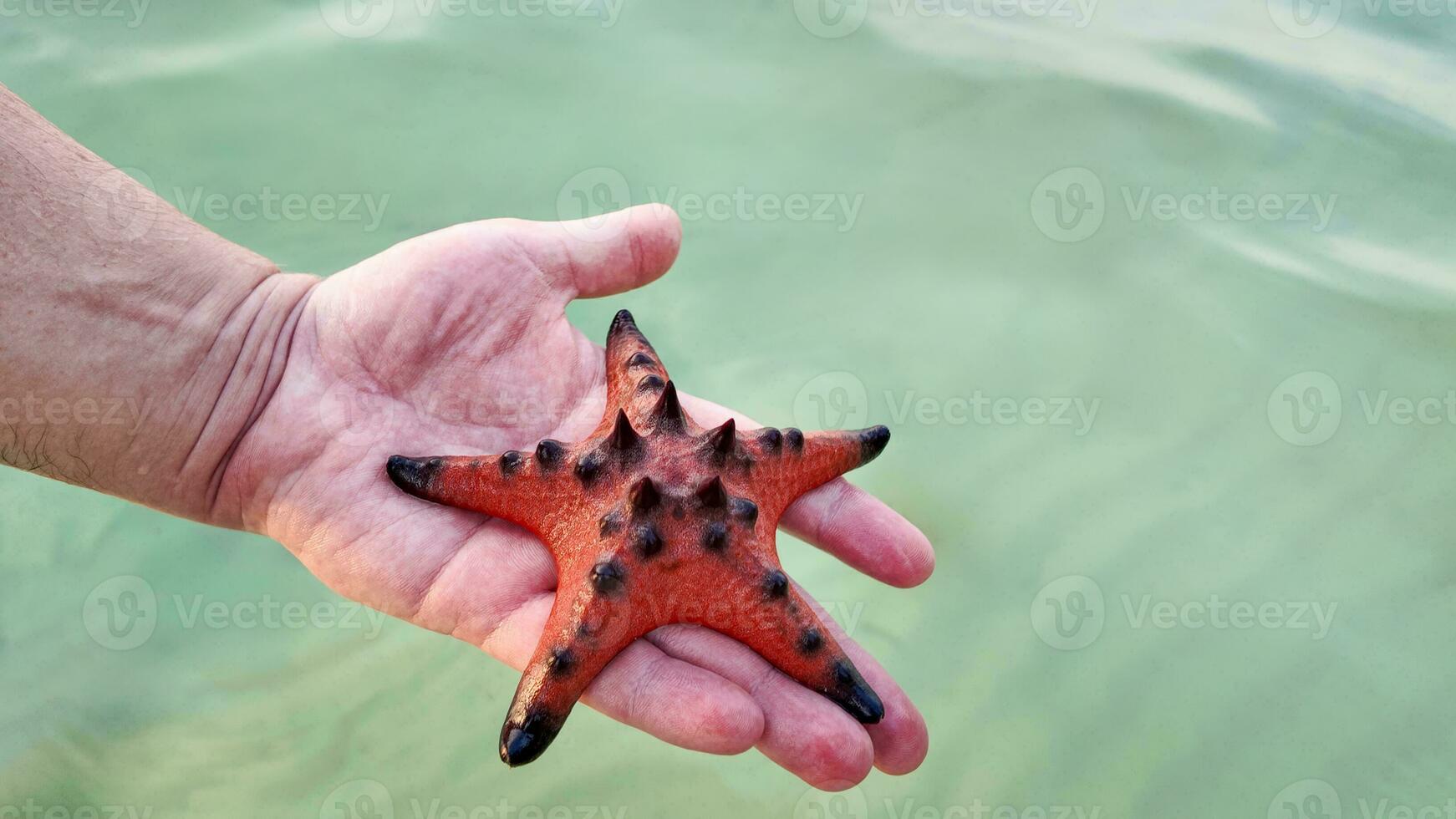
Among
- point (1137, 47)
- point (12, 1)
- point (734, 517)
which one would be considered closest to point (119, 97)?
point (12, 1)

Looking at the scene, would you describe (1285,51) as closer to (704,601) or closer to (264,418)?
(704,601)

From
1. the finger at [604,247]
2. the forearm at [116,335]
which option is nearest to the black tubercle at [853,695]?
the finger at [604,247]

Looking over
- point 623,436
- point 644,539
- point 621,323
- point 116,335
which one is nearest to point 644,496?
point 644,539

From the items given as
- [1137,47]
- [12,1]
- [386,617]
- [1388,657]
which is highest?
[1137,47]

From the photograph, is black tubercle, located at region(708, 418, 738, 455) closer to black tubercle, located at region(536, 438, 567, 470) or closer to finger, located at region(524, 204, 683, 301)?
black tubercle, located at region(536, 438, 567, 470)

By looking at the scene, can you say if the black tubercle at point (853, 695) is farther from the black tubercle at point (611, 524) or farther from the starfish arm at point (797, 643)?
the black tubercle at point (611, 524)

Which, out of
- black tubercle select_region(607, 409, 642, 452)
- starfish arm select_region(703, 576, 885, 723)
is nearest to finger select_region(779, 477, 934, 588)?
starfish arm select_region(703, 576, 885, 723)
